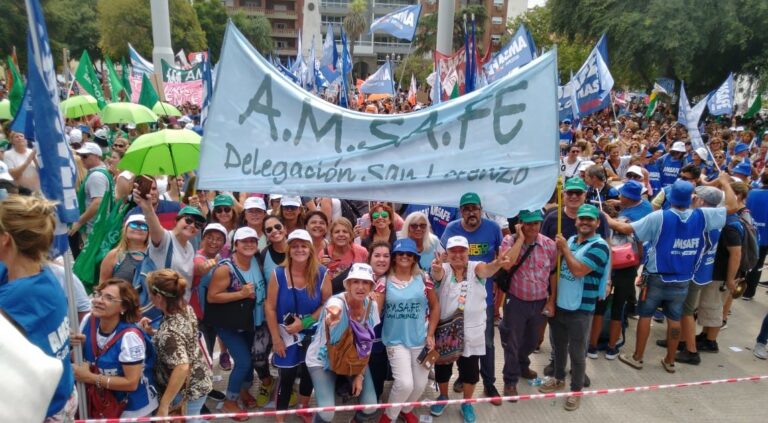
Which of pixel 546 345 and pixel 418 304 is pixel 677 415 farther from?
pixel 418 304

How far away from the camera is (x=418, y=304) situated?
12.7 ft

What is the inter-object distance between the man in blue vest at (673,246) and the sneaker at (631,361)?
1.06 ft

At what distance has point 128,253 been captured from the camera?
392 centimetres

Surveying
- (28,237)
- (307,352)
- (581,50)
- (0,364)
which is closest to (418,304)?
(307,352)

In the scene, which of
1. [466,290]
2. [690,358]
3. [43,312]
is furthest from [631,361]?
[43,312]

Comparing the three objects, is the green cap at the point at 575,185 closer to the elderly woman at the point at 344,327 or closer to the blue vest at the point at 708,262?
the blue vest at the point at 708,262

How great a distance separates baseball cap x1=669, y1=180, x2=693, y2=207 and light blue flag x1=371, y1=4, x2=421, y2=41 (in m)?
11.6

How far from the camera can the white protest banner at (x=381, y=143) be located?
359 cm

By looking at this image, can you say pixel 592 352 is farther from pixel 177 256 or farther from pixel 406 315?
pixel 177 256

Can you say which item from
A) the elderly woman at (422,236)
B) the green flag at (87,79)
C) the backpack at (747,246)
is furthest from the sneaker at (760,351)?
the green flag at (87,79)

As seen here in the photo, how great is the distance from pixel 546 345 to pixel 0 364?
522 cm

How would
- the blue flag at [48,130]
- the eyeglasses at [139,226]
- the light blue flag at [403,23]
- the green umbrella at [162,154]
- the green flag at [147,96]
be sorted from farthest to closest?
the light blue flag at [403,23]
the green flag at [147,96]
the green umbrella at [162,154]
the eyeglasses at [139,226]
the blue flag at [48,130]

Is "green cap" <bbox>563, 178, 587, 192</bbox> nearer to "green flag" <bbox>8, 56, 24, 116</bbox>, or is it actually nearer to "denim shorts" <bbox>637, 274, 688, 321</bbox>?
"denim shorts" <bbox>637, 274, 688, 321</bbox>

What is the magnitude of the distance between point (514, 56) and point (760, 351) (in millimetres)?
6473
